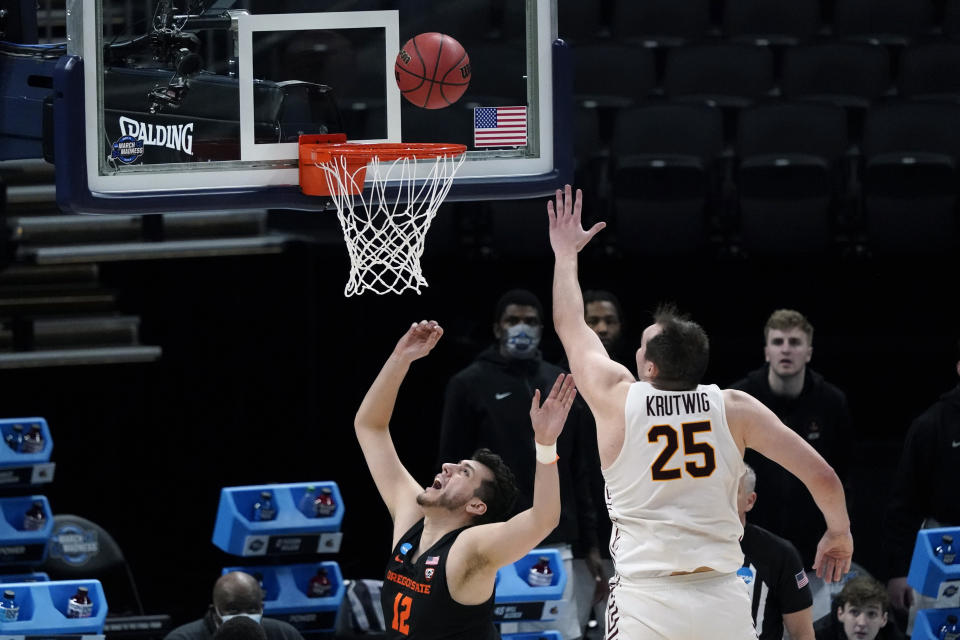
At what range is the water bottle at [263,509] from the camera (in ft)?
23.7

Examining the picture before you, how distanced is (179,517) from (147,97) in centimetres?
382

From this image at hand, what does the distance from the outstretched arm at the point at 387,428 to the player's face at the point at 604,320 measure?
2109mm

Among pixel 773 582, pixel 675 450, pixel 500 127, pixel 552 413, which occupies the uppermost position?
pixel 500 127

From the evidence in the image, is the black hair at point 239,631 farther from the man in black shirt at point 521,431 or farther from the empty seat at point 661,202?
the empty seat at point 661,202

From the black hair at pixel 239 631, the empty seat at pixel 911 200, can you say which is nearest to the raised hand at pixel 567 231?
the black hair at pixel 239 631

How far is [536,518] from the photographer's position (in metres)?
4.90

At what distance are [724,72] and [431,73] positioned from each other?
207 inches

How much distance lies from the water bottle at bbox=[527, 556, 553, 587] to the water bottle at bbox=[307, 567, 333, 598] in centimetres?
99

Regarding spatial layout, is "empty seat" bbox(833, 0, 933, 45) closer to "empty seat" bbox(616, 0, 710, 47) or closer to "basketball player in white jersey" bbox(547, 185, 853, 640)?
"empty seat" bbox(616, 0, 710, 47)

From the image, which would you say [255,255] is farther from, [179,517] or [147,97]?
[147,97]

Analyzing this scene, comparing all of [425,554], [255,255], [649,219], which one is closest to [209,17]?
[425,554]

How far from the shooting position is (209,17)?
6121 mm

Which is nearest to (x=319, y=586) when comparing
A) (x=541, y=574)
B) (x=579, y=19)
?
(x=541, y=574)

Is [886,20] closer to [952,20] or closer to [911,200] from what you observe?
[952,20]
